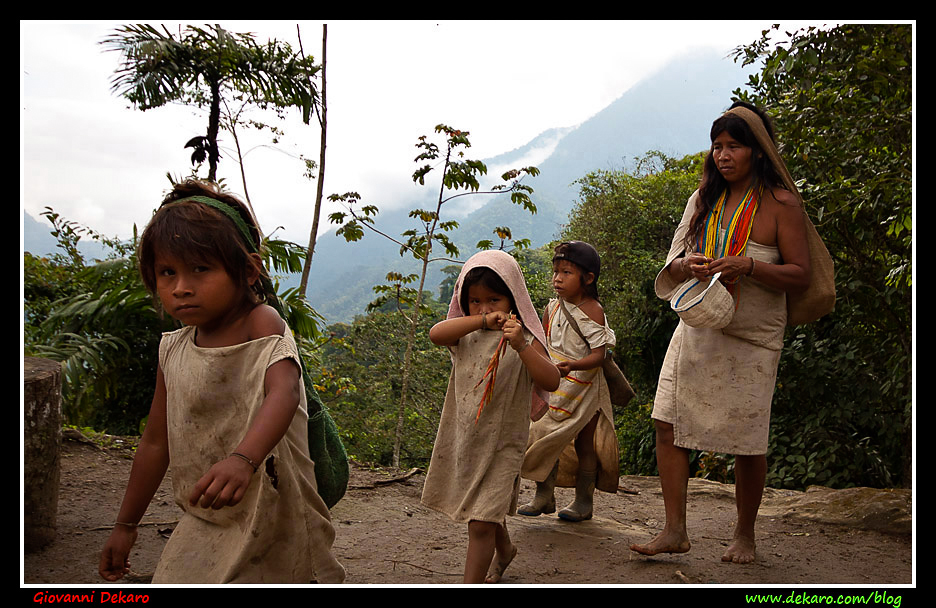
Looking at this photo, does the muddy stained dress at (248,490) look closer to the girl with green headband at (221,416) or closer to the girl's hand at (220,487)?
the girl with green headband at (221,416)

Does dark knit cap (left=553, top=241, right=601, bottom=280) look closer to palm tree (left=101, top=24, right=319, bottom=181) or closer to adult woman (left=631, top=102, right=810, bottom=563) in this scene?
adult woman (left=631, top=102, right=810, bottom=563)

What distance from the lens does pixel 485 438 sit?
2.95 m

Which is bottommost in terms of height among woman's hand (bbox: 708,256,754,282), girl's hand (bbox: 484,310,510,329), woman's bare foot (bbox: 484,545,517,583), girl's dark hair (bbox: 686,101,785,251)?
woman's bare foot (bbox: 484,545,517,583)

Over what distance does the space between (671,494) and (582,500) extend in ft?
4.01

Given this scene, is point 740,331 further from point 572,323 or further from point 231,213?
point 231,213

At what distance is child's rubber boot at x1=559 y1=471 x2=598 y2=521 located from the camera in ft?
14.8

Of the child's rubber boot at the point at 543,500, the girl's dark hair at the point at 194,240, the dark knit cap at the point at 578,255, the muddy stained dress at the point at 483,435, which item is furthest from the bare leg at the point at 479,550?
the dark knit cap at the point at 578,255

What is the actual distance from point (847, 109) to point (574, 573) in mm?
3506

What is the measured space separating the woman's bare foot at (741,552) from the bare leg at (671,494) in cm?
34

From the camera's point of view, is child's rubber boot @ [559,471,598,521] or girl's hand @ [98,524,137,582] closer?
girl's hand @ [98,524,137,582]

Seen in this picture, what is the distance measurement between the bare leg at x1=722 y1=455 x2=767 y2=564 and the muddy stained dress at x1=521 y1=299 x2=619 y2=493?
41.1 inches

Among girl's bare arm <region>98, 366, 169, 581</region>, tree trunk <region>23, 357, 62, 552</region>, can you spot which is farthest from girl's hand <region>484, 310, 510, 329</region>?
tree trunk <region>23, 357, 62, 552</region>

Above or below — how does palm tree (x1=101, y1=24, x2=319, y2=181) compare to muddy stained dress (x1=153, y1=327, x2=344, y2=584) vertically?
above
